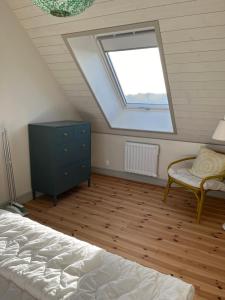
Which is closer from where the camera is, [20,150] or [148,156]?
[20,150]

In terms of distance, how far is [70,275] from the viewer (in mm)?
1265

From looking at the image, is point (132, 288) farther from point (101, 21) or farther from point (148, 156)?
point (148, 156)

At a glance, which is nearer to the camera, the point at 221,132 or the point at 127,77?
the point at 221,132

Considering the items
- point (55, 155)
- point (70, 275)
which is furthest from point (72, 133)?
point (70, 275)

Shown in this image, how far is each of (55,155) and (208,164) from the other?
186cm

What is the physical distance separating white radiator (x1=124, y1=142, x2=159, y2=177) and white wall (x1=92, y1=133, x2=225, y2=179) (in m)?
0.08

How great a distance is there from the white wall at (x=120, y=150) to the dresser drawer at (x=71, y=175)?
2.15ft

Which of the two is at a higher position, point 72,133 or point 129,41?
point 129,41

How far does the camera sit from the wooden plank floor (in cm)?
212

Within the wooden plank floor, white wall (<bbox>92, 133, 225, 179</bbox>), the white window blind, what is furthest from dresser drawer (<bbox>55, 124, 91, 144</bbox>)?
the white window blind

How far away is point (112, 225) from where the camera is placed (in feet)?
9.02

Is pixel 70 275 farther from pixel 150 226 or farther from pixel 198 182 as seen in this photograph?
pixel 198 182

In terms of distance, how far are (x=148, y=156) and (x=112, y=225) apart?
4.58ft

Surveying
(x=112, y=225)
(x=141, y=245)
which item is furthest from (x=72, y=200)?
(x=141, y=245)
